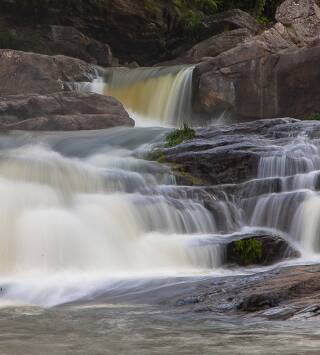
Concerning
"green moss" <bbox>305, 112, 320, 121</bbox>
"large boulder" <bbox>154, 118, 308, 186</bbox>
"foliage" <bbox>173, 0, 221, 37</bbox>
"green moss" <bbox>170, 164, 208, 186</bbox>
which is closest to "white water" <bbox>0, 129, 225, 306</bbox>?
"green moss" <bbox>170, 164, 208, 186</bbox>

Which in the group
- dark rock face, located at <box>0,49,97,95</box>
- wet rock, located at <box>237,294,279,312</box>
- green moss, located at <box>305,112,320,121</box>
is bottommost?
wet rock, located at <box>237,294,279,312</box>

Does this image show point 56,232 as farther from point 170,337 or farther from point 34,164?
point 170,337

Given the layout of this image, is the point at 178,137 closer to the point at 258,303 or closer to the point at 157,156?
the point at 157,156

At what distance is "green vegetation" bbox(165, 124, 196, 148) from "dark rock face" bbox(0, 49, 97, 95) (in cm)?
609

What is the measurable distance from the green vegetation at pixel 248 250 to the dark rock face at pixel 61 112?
28.6 feet

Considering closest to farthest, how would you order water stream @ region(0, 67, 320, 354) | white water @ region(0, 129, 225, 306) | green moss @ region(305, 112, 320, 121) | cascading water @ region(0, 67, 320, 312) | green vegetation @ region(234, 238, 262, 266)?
water stream @ region(0, 67, 320, 354), white water @ region(0, 129, 225, 306), cascading water @ region(0, 67, 320, 312), green vegetation @ region(234, 238, 262, 266), green moss @ region(305, 112, 320, 121)

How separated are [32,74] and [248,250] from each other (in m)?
12.6

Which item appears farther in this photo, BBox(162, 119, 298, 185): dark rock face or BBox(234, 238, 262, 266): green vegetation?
BBox(162, 119, 298, 185): dark rock face

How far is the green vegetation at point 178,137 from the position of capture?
46.9ft

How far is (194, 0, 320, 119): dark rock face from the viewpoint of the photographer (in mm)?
18570

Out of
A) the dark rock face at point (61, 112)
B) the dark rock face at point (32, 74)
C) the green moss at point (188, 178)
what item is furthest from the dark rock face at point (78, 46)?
the green moss at point (188, 178)

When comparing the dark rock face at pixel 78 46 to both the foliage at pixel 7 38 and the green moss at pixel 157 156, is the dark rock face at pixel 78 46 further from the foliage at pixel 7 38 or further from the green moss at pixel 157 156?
the green moss at pixel 157 156

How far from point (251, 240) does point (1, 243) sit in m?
3.43

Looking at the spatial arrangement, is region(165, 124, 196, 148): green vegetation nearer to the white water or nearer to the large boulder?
the large boulder
